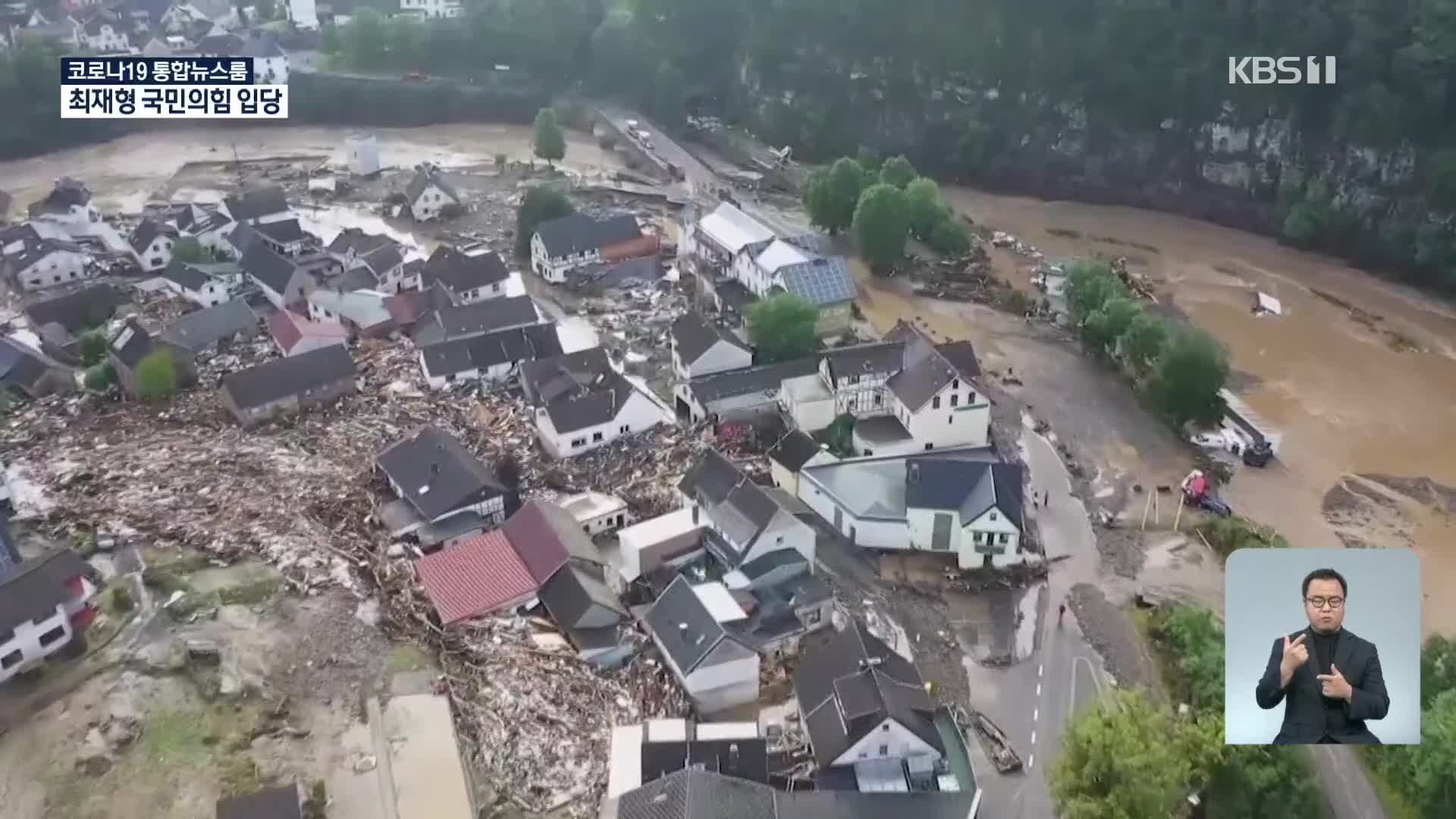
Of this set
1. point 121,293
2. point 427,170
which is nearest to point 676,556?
point 121,293

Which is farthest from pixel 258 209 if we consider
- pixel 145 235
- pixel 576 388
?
pixel 576 388

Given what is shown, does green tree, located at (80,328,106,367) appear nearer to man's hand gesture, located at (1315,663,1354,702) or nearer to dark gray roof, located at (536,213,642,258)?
dark gray roof, located at (536,213,642,258)

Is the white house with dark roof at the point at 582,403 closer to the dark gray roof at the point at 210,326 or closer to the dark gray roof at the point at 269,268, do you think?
the dark gray roof at the point at 210,326

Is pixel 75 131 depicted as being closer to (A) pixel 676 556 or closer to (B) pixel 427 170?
(B) pixel 427 170

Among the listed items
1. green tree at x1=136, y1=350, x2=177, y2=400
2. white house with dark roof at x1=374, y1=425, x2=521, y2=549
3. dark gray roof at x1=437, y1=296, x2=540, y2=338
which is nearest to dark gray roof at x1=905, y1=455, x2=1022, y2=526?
white house with dark roof at x1=374, y1=425, x2=521, y2=549

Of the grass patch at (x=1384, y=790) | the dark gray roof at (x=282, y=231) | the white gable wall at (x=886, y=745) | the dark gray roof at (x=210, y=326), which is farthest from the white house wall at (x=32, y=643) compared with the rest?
the grass patch at (x=1384, y=790)

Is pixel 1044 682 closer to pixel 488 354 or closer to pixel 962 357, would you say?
pixel 962 357

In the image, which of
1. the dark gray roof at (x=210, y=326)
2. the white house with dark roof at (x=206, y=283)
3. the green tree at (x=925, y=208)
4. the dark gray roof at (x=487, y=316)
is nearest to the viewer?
the dark gray roof at (x=210, y=326)
